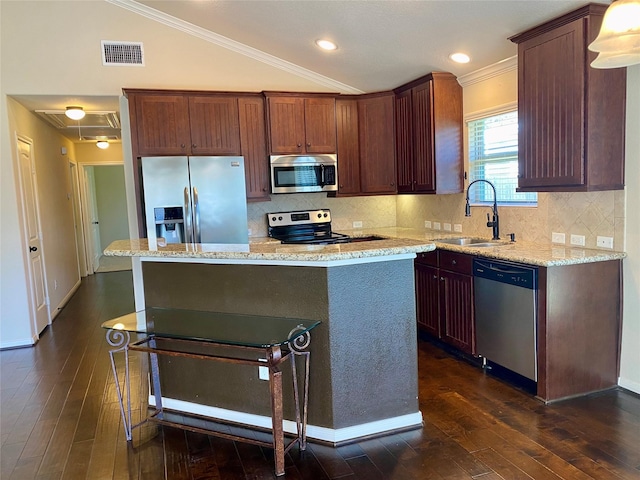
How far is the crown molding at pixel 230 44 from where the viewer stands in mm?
4555

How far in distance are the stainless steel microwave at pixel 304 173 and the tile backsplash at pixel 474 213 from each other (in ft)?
1.48

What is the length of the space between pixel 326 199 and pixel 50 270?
3.55m

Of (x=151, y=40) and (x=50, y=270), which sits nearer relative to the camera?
(x=151, y=40)

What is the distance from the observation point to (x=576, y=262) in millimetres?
2967

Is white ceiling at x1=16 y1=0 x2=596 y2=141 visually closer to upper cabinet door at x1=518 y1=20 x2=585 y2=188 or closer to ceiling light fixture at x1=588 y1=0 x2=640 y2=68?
upper cabinet door at x1=518 y1=20 x2=585 y2=188

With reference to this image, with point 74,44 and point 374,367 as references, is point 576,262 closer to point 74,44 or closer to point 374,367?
point 374,367

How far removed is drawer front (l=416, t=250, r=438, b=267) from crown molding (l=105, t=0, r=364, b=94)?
2137 mm

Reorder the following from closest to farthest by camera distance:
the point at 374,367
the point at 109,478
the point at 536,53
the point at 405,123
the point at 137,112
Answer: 1. the point at 109,478
2. the point at 374,367
3. the point at 536,53
4. the point at 137,112
5. the point at 405,123

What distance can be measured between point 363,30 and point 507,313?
2457 mm

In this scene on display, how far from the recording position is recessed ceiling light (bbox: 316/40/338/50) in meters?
4.20

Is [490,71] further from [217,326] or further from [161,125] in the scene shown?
[217,326]

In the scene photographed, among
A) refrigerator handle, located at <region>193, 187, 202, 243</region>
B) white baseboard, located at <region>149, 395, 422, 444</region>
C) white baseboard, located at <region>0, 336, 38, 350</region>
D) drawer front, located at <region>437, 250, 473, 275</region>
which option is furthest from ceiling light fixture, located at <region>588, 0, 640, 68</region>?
white baseboard, located at <region>0, 336, 38, 350</region>

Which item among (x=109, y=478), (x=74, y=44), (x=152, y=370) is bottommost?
(x=109, y=478)

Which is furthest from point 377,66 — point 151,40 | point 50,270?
point 50,270
